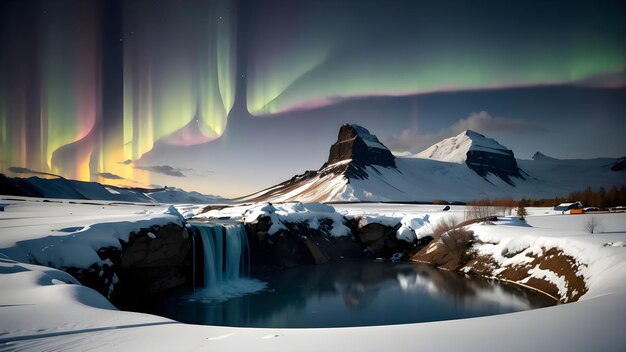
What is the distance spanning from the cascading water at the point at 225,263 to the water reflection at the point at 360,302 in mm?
2313

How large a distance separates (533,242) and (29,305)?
41.3m

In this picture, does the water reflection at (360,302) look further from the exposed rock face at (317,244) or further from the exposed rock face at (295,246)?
the exposed rock face at (317,244)

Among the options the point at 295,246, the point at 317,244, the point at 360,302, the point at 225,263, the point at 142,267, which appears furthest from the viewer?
the point at 317,244

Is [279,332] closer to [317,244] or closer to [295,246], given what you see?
[295,246]

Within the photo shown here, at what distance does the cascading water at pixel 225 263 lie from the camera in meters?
35.6

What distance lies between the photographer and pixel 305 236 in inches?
2183

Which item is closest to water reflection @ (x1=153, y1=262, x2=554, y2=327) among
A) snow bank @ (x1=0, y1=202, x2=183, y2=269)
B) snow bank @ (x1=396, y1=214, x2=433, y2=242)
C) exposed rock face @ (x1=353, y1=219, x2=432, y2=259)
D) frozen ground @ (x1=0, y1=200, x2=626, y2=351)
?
snow bank @ (x1=0, y1=202, x2=183, y2=269)

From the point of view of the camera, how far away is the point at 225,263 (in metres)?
42.1

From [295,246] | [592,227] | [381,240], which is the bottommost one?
[381,240]

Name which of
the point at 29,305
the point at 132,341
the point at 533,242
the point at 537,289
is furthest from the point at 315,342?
the point at 533,242

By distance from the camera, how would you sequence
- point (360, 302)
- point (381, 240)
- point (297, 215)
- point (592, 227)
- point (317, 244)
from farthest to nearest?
1. point (381, 240)
2. point (297, 215)
3. point (317, 244)
4. point (592, 227)
5. point (360, 302)

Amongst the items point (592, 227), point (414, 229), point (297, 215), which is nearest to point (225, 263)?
point (297, 215)

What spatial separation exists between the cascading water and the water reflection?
231cm

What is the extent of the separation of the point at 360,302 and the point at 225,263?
17792 millimetres
